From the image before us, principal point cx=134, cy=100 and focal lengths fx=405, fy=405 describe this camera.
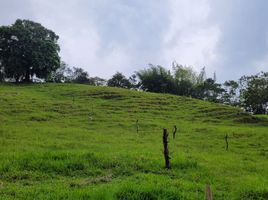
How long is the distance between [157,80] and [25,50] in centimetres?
2409

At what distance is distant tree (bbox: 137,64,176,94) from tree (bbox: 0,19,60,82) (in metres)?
16.5

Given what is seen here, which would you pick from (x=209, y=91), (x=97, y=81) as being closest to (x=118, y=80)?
(x=97, y=81)

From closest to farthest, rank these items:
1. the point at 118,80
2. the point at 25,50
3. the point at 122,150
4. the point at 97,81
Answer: the point at 122,150 < the point at 25,50 < the point at 118,80 < the point at 97,81

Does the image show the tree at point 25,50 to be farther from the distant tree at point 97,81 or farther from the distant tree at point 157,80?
the distant tree at point 97,81

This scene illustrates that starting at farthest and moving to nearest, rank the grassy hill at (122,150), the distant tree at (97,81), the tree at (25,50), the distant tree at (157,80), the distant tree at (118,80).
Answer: the distant tree at (97,81) < the distant tree at (118,80) < the distant tree at (157,80) < the tree at (25,50) < the grassy hill at (122,150)

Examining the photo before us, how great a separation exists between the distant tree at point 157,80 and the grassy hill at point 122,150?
2075 centimetres

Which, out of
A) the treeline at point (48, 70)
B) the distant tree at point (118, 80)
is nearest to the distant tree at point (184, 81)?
the treeline at point (48, 70)

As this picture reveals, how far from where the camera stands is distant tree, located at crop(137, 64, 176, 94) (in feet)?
239

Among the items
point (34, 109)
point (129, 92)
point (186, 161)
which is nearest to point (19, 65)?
point (129, 92)

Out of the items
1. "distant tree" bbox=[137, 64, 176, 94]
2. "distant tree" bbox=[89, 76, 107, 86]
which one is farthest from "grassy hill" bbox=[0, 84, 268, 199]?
"distant tree" bbox=[89, 76, 107, 86]

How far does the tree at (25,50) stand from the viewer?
64.0m

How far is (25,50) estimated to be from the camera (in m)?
63.9

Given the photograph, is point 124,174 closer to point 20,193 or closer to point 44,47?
point 20,193

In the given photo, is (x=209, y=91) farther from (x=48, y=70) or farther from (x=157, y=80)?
(x=48, y=70)
